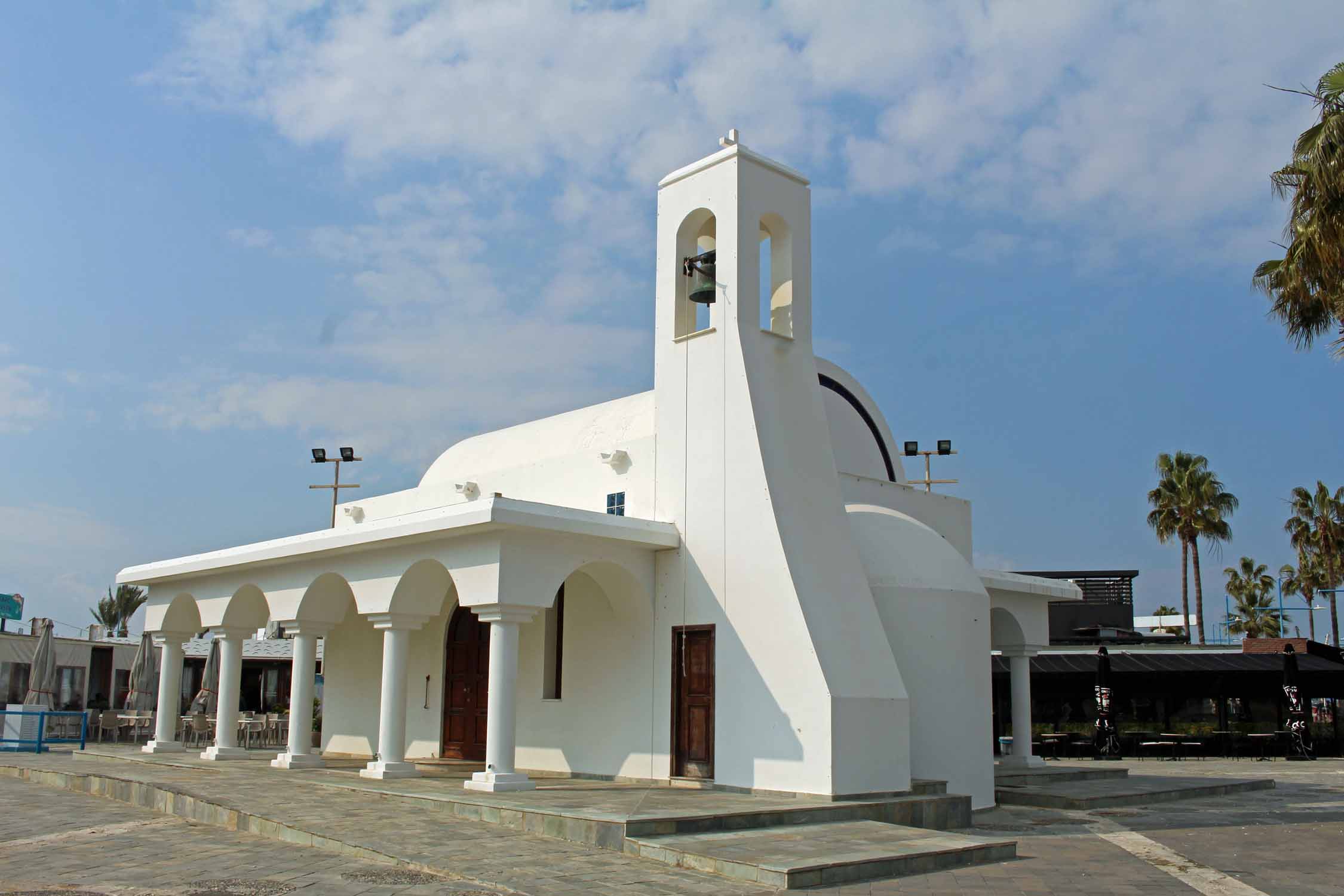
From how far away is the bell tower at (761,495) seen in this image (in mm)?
12141

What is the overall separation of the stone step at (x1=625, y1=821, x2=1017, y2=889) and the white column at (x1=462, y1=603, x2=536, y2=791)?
307cm

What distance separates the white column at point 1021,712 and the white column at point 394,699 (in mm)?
9956

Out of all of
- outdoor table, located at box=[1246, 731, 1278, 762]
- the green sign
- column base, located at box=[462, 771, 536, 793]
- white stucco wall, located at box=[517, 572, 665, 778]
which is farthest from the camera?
the green sign

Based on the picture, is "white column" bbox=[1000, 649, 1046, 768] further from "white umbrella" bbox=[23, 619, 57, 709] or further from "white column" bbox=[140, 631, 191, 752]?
"white umbrella" bbox=[23, 619, 57, 709]

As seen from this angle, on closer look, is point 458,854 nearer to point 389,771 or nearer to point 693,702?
point 693,702

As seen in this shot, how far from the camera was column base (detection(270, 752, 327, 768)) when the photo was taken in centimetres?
1570

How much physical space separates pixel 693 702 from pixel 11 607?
31664 millimetres

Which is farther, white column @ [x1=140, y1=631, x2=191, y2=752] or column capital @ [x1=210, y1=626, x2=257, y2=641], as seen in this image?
white column @ [x1=140, y1=631, x2=191, y2=752]

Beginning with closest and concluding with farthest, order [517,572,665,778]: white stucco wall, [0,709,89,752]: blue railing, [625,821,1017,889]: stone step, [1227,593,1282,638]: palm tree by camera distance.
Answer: [625,821,1017,889]: stone step < [517,572,665,778]: white stucco wall < [0,709,89,752]: blue railing < [1227,593,1282,638]: palm tree

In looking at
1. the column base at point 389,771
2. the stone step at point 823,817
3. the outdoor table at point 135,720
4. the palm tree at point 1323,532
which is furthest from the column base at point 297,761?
the palm tree at point 1323,532

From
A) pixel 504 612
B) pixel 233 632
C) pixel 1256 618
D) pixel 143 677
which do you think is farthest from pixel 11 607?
pixel 1256 618

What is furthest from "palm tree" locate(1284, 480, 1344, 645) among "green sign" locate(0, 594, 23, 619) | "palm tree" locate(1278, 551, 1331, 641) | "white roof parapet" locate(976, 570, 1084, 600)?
"green sign" locate(0, 594, 23, 619)

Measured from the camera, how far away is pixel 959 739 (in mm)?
13539

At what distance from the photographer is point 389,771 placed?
1358 cm
